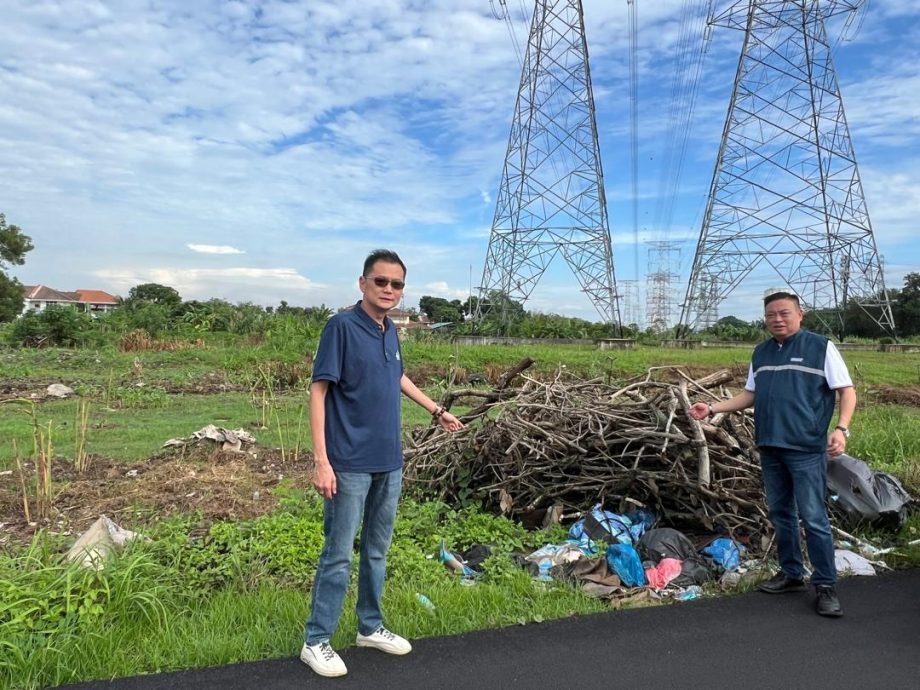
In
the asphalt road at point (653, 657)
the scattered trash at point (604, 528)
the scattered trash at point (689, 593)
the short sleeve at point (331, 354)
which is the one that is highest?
the short sleeve at point (331, 354)

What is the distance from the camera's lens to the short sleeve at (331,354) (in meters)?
2.86

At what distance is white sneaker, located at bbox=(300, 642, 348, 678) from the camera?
2.95 m

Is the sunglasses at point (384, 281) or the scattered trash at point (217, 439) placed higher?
the sunglasses at point (384, 281)

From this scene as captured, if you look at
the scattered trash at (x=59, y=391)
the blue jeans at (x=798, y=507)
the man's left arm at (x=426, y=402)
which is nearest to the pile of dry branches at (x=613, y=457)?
the blue jeans at (x=798, y=507)

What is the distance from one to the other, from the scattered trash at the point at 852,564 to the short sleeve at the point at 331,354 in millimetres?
3610

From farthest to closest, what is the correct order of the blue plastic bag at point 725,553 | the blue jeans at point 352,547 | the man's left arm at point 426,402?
the blue plastic bag at point 725,553 < the man's left arm at point 426,402 < the blue jeans at point 352,547

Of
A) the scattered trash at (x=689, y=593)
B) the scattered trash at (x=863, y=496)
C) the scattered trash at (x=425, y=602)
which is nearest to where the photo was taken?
the scattered trash at (x=425, y=602)

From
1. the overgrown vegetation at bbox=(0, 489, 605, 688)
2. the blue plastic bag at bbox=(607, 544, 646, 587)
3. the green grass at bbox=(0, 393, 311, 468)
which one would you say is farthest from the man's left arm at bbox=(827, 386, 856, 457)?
the green grass at bbox=(0, 393, 311, 468)

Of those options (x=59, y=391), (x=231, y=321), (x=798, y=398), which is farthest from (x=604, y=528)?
(x=231, y=321)

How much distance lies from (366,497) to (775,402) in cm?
256

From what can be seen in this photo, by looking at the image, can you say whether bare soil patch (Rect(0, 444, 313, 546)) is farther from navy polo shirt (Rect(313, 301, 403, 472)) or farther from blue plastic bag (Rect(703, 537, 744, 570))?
A: blue plastic bag (Rect(703, 537, 744, 570))

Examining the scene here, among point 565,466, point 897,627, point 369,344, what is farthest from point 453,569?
point 897,627

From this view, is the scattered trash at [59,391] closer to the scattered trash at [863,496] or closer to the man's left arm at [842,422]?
the scattered trash at [863,496]

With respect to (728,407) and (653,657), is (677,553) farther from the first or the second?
(653,657)
